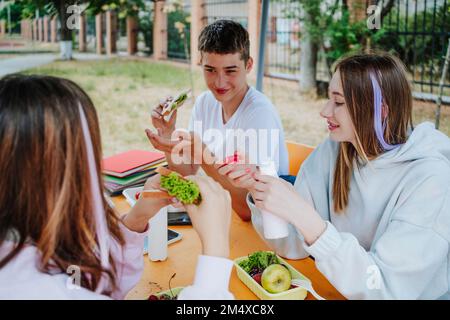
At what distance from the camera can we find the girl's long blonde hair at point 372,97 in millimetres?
1564

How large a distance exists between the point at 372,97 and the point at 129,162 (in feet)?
4.45

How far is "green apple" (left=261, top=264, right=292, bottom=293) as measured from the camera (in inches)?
53.9

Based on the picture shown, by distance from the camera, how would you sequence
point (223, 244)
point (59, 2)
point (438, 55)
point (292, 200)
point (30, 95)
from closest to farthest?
point (30, 95)
point (223, 244)
point (292, 200)
point (59, 2)
point (438, 55)

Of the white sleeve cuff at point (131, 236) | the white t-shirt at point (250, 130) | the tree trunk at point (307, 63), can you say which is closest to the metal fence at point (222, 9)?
the tree trunk at point (307, 63)

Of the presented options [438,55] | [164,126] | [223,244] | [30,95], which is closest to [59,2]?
[164,126]

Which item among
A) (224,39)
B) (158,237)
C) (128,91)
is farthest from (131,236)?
(128,91)

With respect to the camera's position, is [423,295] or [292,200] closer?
[292,200]

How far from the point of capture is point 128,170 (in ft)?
7.71

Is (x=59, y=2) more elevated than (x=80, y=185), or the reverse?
(x=59, y=2)

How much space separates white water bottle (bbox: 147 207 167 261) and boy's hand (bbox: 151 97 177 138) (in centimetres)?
79

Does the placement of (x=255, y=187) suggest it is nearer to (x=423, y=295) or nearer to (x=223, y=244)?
(x=223, y=244)

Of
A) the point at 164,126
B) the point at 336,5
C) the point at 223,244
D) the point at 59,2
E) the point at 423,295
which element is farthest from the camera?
the point at 336,5

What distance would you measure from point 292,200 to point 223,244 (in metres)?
0.28

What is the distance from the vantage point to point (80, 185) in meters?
1.07
